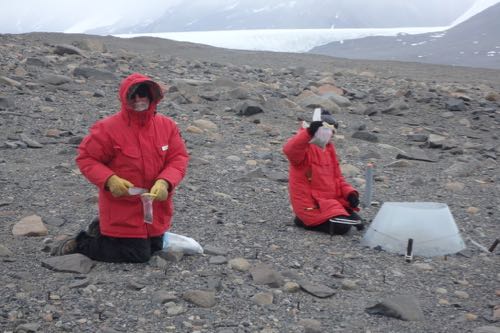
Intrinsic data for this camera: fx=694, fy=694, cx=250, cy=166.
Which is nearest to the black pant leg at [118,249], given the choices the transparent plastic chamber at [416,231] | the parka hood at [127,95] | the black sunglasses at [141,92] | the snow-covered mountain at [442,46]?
the parka hood at [127,95]

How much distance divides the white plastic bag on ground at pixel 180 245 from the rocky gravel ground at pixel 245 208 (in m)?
0.04

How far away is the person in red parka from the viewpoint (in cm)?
317

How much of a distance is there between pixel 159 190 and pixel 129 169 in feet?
0.70

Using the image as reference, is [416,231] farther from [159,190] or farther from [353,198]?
[159,190]

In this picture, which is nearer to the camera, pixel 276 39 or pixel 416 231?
pixel 416 231

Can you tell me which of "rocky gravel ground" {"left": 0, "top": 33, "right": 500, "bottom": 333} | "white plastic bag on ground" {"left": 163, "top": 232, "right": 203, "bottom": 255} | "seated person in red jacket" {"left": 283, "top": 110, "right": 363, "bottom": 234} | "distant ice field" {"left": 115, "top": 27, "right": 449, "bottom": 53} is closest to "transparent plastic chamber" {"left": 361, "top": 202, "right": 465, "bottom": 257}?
"rocky gravel ground" {"left": 0, "top": 33, "right": 500, "bottom": 333}

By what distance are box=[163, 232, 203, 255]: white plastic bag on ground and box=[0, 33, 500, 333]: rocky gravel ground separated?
0.04 metres

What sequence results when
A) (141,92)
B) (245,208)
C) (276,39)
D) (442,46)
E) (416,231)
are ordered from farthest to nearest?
1. (276,39)
2. (442,46)
3. (245,208)
4. (416,231)
5. (141,92)

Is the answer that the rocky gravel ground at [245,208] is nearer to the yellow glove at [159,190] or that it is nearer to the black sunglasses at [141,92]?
the yellow glove at [159,190]

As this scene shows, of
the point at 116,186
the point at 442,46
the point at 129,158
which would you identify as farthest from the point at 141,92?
the point at 442,46

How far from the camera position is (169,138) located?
132 inches

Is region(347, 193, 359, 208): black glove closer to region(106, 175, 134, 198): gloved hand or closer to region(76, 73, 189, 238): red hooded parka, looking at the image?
region(76, 73, 189, 238): red hooded parka

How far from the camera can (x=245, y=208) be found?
14.5 ft

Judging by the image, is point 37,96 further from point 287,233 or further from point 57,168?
point 287,233
